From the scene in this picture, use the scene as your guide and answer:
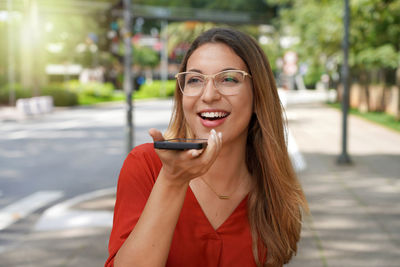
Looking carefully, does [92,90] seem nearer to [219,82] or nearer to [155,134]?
[219,82]

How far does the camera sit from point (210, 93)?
193 cm

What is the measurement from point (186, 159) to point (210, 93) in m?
0.50

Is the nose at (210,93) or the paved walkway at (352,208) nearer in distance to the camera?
the nose at (210,93)

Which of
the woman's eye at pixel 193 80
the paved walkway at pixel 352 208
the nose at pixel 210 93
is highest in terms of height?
the woman's eye at pixel 193 80

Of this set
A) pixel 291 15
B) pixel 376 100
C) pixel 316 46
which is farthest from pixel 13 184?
pixel 291 15

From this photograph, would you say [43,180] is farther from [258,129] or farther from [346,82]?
[258,129]

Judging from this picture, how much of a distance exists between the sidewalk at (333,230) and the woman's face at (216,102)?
312 centimetres

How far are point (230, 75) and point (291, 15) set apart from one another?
114 ft

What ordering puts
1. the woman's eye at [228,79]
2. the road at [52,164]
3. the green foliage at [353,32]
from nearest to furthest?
the woman's eye at [228,79]
the road at [52,164]
the green foliage at [353,32]

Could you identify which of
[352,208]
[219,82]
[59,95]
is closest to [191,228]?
[219,82]

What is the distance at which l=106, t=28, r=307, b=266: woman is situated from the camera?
1935 millimetres

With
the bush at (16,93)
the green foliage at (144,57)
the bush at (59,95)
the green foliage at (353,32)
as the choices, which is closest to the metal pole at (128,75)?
the green foliage at (353,32)

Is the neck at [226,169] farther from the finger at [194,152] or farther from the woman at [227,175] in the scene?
the finger at [194,152]

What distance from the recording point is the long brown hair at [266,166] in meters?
2.07
